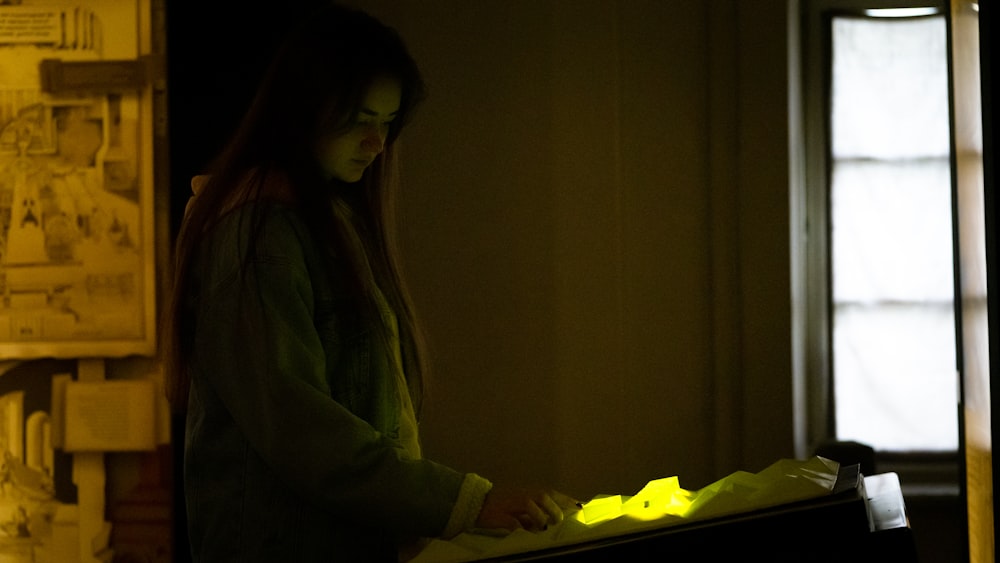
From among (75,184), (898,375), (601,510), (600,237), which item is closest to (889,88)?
(898,375)

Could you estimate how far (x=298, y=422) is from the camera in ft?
3.32

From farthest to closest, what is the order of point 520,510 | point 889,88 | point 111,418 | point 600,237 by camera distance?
point 889,88 < point 600,237 < point 111,418 < point 520,510

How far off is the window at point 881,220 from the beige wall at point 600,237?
0.38 meters

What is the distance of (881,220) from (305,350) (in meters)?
2.52

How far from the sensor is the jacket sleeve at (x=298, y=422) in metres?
1.01

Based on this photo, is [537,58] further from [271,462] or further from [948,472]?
[271,462]

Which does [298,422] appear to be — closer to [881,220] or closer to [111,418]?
[111,418]

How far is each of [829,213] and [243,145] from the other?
2396mm

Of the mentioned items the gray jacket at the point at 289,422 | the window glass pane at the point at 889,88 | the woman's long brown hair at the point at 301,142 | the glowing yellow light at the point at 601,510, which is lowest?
the glowing yellow light at the point at 601,510

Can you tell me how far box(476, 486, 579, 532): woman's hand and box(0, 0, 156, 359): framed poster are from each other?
1.77m

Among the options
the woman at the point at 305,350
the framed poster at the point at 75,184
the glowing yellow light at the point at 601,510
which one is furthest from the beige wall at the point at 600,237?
the glowing yellow light at the point at 601,510

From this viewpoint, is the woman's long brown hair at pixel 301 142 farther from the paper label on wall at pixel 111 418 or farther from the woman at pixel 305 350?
the paper label on wall at pixel 111 418

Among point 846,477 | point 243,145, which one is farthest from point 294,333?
point 846,477

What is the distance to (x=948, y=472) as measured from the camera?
3.15m
